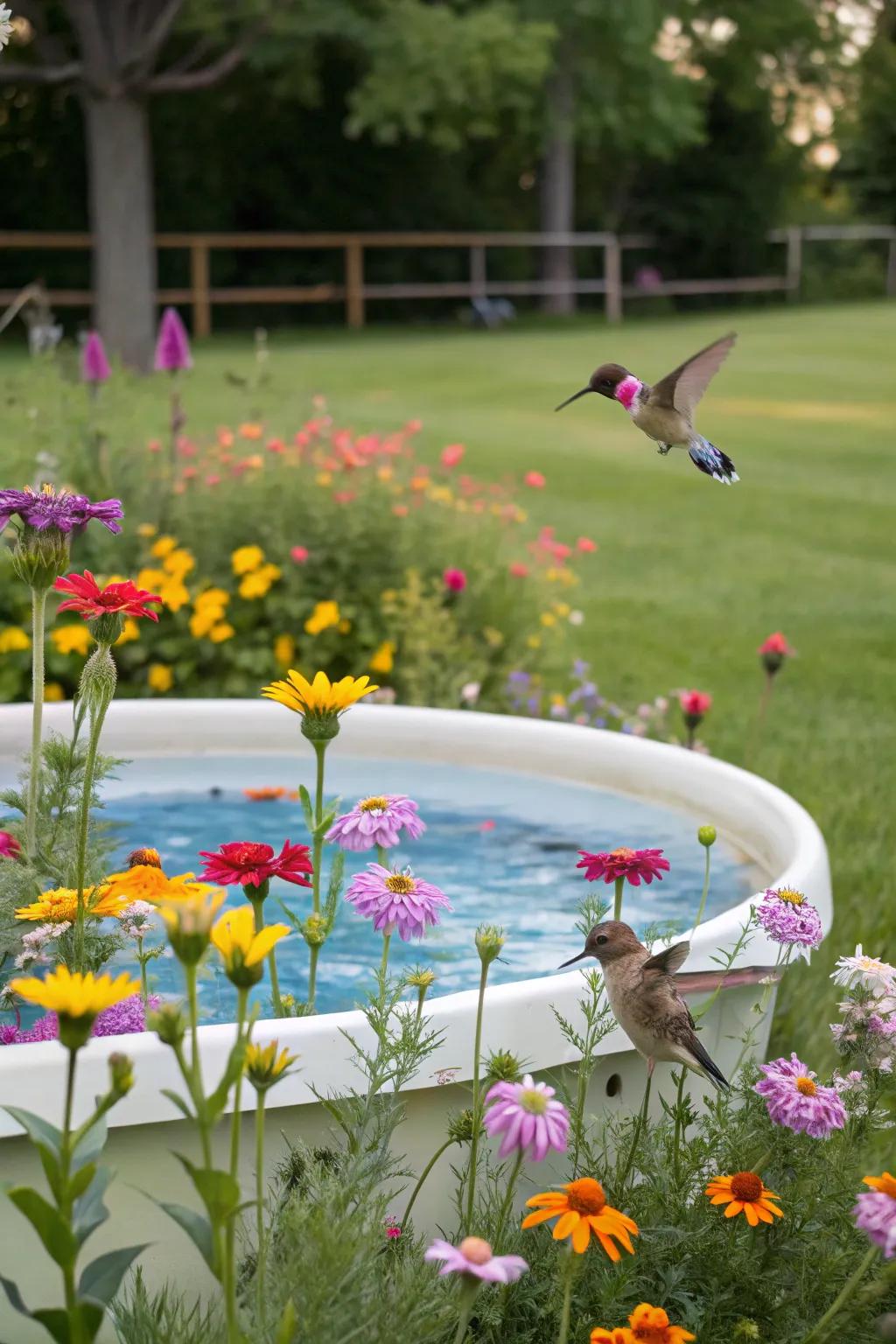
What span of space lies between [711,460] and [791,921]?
1.81 feet

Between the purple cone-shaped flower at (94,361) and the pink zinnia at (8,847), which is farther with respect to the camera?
the purple cone-shaped flower at (94,361)

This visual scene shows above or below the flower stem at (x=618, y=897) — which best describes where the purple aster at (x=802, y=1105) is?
below

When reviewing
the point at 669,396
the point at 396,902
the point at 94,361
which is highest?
the point at 669,396

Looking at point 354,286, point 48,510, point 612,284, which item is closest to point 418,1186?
point 48,510

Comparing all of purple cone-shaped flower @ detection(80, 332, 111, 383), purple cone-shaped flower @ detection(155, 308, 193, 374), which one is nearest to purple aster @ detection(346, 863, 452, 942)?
purple cone-shaped flower @ detection(155, 308, 193, 374)

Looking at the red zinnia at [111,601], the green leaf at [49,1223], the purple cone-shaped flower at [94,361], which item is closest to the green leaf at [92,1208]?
the green leaf at [49,1223]

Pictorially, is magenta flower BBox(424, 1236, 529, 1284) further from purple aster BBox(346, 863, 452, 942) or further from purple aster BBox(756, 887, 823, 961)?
purple aster BBox(756, 887, 823, 961)

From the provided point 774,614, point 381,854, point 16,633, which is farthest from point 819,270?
point 381,854

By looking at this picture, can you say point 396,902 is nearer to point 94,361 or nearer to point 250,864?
point 250,864

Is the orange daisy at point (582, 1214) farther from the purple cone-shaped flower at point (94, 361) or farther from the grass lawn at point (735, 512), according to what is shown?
the purple cone-shaped flower at point (94, 361)

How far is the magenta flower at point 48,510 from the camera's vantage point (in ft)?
5.89

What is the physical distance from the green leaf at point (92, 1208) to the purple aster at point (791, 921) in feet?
2.68

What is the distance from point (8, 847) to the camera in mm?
2164

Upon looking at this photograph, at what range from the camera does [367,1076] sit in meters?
1.91
